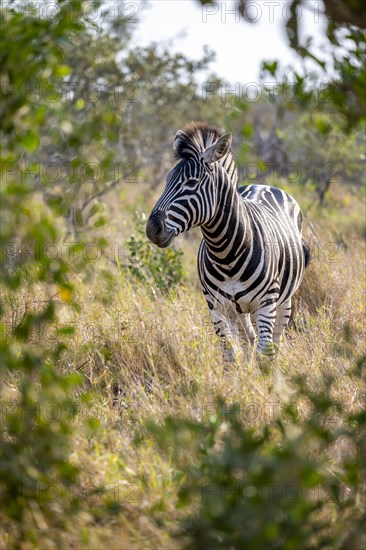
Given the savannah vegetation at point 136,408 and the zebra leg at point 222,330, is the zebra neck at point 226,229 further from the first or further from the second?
the savannah vegetation at point 136,408

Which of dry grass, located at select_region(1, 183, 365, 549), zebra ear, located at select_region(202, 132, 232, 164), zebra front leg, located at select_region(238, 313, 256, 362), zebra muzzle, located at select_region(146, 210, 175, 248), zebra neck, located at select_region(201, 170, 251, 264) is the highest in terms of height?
zebra ear, located at select_region(202, 132, 232, 164)

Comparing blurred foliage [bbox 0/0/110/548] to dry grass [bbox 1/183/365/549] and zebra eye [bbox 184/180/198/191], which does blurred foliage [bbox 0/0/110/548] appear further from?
zebra eye [bbox 184/180/198/191]

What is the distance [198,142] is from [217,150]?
0.72 ft

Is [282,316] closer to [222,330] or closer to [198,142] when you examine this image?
[222,330]

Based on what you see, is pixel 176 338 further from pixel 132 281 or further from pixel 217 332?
pixel 132 281

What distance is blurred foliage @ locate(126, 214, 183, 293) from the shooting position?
732 centimetres

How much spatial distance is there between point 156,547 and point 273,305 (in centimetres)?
336

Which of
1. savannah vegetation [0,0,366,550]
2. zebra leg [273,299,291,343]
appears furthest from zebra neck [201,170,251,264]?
zebra leg [273,299,291,343]

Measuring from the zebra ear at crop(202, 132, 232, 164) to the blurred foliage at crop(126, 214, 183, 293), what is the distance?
1.88m

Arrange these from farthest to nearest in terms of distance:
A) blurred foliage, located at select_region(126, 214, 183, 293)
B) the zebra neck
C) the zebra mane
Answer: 1. blurred foliage, located at select_region(126, 214, 183, 293)
2. the zebra neck
3. the zebra mane

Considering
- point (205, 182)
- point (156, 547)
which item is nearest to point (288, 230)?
point (205, 182)

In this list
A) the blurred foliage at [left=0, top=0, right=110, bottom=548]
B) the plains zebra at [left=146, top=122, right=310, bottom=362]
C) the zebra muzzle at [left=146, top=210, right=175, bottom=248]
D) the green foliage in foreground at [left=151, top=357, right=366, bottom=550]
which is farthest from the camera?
the plains zebra at [left=146, top=122, right=310, bottom=362]

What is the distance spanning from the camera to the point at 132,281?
7.39m

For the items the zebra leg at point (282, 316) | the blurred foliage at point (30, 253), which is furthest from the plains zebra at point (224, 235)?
the blurred foliage at point (30, 253)
